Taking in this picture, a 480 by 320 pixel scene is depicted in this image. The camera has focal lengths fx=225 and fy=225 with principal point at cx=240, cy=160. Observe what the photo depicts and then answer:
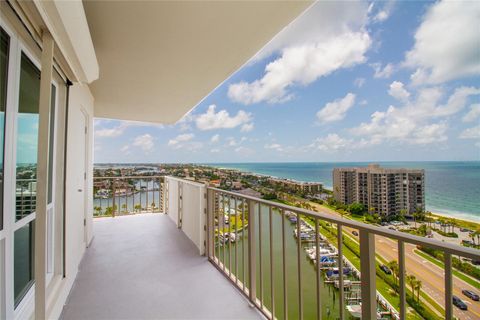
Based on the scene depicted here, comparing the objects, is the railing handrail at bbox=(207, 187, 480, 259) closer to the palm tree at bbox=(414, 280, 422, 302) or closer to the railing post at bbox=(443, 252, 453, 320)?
the railing post at bbox=(443, 252, 453, 320)

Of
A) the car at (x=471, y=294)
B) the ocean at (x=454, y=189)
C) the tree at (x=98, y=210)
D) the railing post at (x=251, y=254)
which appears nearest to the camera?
the car at (x=471, y=294)

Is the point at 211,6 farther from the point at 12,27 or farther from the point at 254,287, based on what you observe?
the point at 254,287

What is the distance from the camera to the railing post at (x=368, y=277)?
103 centimetres

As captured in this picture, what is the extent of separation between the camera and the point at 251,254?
6.72ft

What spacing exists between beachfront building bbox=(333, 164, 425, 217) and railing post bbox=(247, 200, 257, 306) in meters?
0.79

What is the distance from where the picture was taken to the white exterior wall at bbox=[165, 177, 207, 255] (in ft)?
10.2

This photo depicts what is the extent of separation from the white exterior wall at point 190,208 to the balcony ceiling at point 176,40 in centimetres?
151

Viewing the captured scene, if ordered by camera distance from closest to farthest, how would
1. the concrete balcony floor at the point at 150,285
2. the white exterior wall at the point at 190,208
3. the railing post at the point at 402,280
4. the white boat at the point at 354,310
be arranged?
1. the railing post at the point at 402,280
2. the white boat at the point at 354,310
3. the concrete balcony floor at the point at 150,285
4. the white exterior wall at the point at 190,208

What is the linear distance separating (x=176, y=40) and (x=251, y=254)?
208 cm

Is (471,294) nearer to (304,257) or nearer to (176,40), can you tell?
(304,257)

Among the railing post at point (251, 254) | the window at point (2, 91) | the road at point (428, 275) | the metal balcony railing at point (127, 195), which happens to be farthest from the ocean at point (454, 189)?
the metal balcony railing at point (127, 195)

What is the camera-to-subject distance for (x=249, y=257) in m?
2.05

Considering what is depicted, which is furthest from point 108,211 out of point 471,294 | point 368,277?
point 471,294

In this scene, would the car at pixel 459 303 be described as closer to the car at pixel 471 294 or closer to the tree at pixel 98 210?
the car at pixel 471 294
